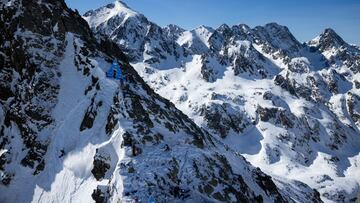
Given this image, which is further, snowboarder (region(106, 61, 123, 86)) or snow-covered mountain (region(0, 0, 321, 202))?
snowboarder (region(106, 61, 123, 86))

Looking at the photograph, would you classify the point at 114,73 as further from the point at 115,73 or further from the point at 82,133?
the point at 82,133

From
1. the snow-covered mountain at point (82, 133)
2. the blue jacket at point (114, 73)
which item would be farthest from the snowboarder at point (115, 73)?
the snow-covered mountain at point (82, 133)

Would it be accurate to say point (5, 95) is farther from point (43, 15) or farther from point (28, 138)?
point (43, 15)

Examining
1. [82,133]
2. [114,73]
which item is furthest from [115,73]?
[82,133]

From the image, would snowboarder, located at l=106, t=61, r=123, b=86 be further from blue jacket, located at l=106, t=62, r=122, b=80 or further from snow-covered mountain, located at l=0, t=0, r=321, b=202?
snow-covered mountain, located at l=0, t=0, r=321, b=202

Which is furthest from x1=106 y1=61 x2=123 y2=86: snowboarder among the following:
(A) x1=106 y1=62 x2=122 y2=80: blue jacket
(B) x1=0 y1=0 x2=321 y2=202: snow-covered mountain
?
(B) x1=0 y1=0 x2=321 y2=202: snow-covered mountain

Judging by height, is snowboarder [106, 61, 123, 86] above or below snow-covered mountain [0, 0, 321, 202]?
above

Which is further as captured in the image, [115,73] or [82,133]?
[115,73]

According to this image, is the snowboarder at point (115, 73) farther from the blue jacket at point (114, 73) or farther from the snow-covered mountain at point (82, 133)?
the snow-covered mountain at point (82, 133)
